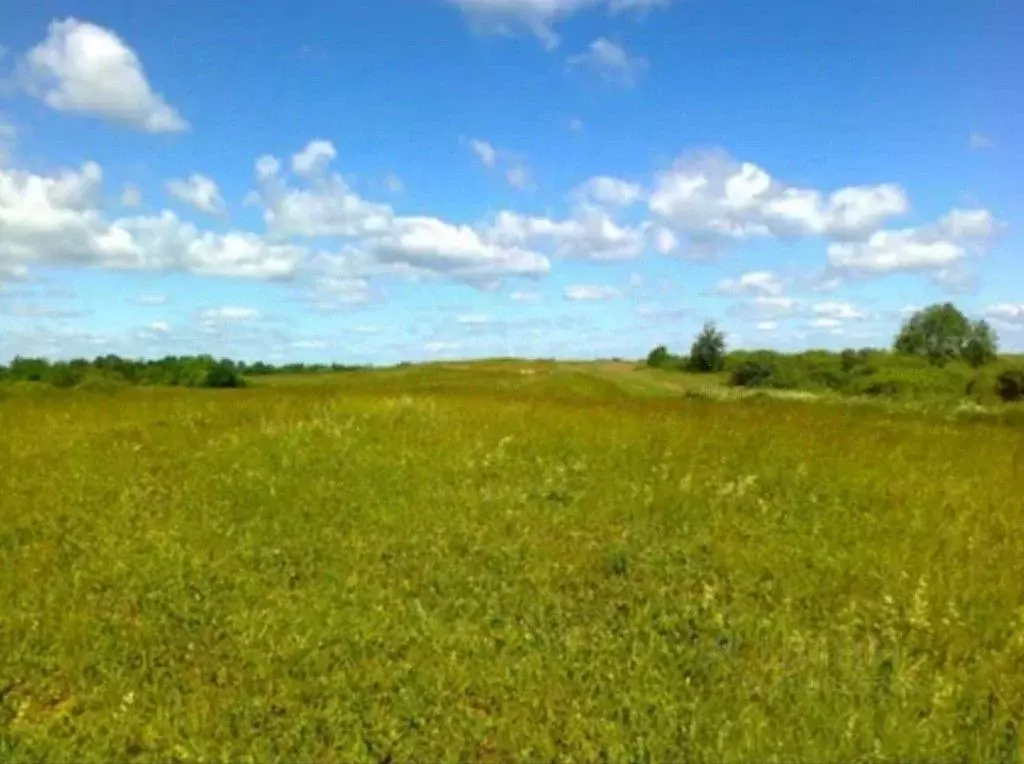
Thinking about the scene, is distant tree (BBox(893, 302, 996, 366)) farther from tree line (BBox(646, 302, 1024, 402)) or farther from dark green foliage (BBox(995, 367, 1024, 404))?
dark green foliage (BBox(995, 367, 1024, 404))

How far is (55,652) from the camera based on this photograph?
8.23 m

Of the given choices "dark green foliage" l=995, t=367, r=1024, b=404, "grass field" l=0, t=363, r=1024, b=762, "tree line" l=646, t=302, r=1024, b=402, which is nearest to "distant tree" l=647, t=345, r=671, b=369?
"tree line" l=646, t=302, r=1024, b=402

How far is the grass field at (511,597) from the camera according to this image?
6.94 m

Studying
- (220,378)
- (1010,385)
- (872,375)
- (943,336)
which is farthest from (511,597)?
(943,336)

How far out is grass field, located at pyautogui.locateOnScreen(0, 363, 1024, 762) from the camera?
6938 millimetres

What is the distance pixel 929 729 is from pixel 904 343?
410 feet

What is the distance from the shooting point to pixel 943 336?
392 feet

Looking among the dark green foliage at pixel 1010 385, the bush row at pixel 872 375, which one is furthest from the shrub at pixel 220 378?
the dark green foliage at pixel 1010 385

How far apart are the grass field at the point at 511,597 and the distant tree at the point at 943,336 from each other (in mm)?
114989

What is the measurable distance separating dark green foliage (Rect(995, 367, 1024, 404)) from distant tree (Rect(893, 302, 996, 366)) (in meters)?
33.7

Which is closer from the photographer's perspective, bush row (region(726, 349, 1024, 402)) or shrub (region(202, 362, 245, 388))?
shrub (region(202, 362, 245, 388))

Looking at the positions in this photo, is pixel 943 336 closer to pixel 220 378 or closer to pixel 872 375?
pixel 872 375

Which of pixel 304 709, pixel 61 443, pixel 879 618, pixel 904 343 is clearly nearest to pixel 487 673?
pixel 304 709

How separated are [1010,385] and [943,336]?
1601 inches
